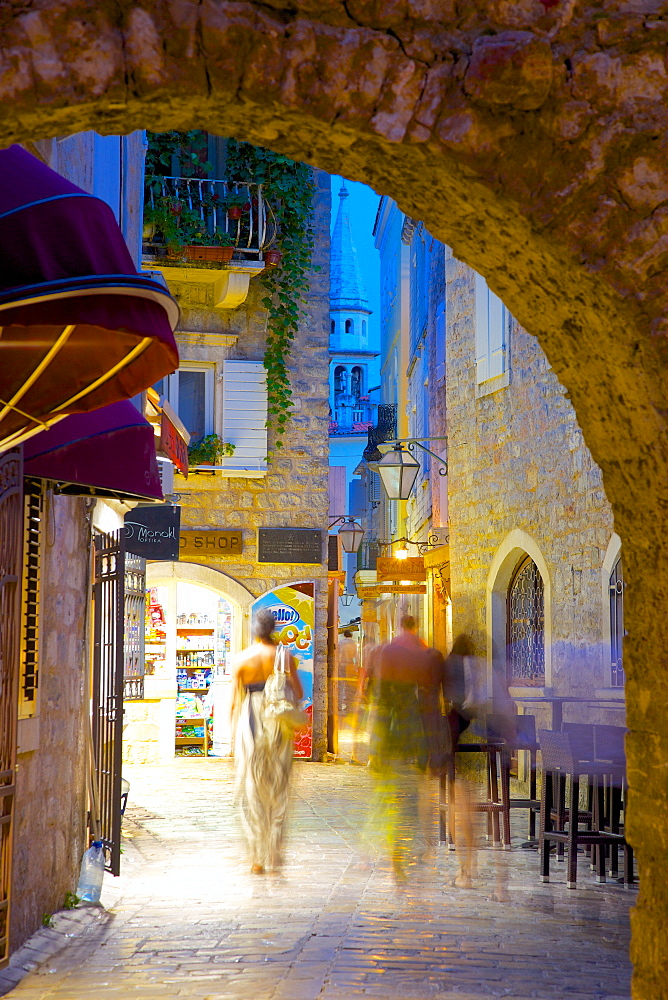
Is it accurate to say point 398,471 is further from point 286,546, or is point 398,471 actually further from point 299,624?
point 299,624

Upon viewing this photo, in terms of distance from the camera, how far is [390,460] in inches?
571

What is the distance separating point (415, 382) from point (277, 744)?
17.5 m

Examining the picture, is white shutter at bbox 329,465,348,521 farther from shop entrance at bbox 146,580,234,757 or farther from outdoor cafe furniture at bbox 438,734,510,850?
outdoor cafe furniture at bbox 438,734,510,850

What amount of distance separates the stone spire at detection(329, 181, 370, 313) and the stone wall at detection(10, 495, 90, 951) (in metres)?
72.1

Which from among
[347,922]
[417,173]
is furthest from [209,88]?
[347,922]

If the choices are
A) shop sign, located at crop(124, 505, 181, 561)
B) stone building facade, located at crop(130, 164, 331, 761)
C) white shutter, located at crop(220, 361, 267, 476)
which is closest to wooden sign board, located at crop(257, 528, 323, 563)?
stone building facade, located at crop(130, 164, 331, 761)

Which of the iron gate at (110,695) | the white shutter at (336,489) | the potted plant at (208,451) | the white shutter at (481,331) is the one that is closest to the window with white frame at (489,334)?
the white shutter at (481,331)

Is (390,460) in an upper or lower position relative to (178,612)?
upper

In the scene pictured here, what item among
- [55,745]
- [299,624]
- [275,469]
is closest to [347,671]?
[299,624]

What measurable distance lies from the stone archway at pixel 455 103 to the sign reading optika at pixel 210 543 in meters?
13.4

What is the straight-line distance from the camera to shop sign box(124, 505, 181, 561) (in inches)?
615

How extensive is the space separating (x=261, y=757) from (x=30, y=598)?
96.2 inches

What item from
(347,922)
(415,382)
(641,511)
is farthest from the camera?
(415,382)

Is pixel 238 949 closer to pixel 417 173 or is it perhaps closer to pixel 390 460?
pixel 417 173
